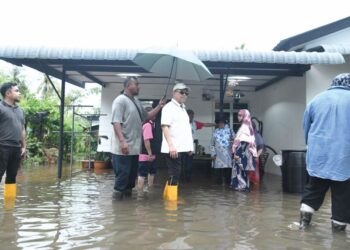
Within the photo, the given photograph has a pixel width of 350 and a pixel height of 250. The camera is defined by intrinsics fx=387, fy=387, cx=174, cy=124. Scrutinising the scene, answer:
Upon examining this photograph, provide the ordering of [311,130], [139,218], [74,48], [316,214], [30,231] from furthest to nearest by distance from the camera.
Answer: [74,48], [316,214], [139,218], [311,130], [30,231]

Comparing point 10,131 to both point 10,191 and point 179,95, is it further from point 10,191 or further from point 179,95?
point 179,95

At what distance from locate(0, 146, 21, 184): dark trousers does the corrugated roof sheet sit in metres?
2.59

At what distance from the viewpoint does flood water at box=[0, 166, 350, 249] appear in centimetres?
338

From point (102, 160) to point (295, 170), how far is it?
7.08 metres

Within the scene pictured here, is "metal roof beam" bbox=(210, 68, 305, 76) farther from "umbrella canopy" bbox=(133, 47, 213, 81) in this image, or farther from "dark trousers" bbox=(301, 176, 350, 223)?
"dark trousers" bbox=(301, 176, 350, 223)

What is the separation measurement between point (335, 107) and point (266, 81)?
25.5ft

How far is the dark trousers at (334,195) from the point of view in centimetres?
377

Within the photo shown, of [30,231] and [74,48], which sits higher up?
[74,48]

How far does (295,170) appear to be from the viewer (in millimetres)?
7023

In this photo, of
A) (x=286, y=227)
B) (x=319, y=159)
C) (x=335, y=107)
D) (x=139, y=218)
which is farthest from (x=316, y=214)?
(x=139, y=218)

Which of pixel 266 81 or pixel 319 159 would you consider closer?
Result: pixel 319 159

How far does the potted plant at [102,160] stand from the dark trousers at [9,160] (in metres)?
6.60

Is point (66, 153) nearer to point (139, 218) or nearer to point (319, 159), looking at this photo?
point (139, 218)

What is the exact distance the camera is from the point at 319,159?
12.6ft
